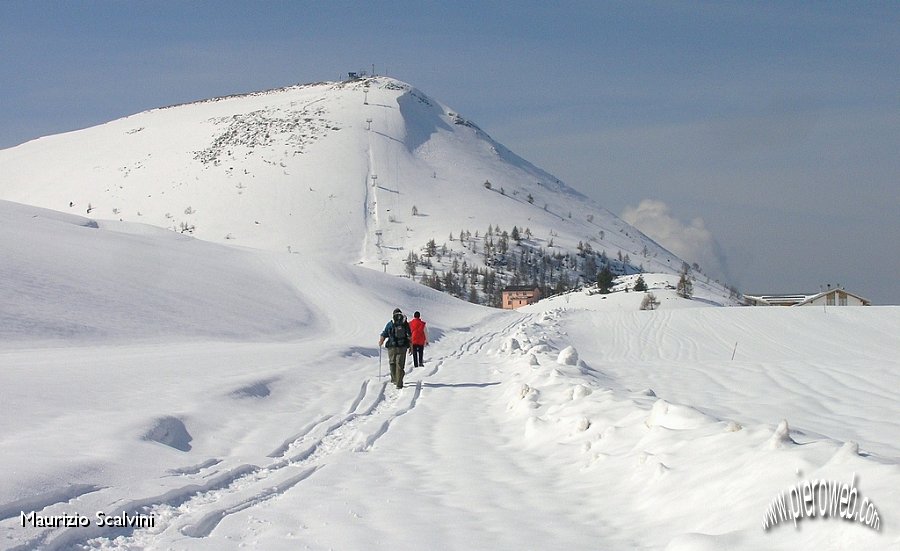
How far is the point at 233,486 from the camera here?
8.80m

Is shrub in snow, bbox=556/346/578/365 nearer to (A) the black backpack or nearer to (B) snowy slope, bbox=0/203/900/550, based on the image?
(B) snowy slope, bbox=0/203/900/550

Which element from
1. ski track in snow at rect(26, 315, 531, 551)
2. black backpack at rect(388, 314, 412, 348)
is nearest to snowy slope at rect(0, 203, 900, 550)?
ski track in snow at rect(26, 315, 531, 551)

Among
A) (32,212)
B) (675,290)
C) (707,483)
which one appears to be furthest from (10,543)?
(675,290)

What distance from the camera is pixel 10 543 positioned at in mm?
6168

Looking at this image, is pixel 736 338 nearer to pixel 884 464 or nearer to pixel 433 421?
pixel 433 421

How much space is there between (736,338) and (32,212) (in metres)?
42.3

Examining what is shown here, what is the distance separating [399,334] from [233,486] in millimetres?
10729

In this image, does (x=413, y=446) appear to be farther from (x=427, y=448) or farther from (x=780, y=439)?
(x=780, y=439)

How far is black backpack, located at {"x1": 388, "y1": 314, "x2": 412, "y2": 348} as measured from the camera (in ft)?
63.1

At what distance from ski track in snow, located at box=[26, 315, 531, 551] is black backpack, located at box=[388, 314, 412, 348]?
3.62m

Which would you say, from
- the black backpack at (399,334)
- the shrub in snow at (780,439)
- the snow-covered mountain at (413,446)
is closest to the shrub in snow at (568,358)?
the snow-covered mountain at (413,446)

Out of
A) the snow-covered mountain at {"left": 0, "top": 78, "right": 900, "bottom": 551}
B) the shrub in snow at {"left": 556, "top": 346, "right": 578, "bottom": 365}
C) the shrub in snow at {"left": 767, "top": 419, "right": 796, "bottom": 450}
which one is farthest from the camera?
the shrub in snow at {"left": 556, "top": 346, "right": 578, "bottom": 365}

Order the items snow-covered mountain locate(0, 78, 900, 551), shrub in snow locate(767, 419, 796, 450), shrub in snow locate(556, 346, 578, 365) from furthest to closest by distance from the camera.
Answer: shrub in snow locate(556, 346, 578, 365) → shrub in snow locate(767, 419, 796, 450) → snow-covered mountain locate(0, 78, 900, 551)

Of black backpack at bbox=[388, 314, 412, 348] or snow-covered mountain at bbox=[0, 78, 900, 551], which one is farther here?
black backpack at bbox=[388, 314, 412, 348]
